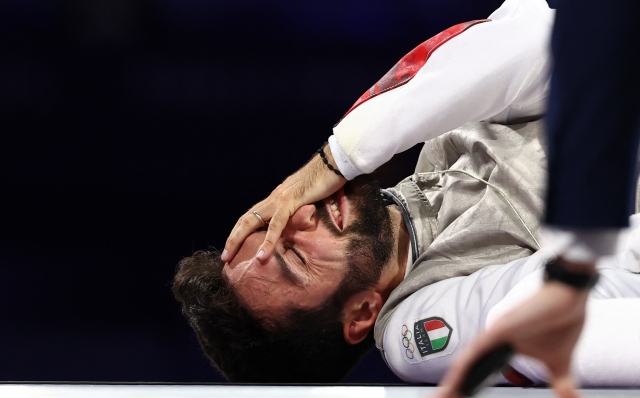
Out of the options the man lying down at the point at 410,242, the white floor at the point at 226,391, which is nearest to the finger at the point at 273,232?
the man lying down at the point at 410,242

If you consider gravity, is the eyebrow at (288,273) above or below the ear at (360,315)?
above

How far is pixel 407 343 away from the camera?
945mm

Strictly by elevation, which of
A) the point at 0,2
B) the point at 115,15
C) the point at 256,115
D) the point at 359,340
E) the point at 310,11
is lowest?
the point at 359,340

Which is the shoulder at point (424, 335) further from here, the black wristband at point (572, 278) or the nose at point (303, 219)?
the black wristband at point (572, 278)

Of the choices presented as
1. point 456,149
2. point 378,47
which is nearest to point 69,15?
point 378,47

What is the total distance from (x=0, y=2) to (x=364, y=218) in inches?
39.3

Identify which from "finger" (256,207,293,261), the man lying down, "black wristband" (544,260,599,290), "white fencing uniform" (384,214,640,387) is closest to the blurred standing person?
"black wristband" (544,260,599,290)

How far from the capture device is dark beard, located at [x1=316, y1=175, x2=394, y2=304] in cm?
104

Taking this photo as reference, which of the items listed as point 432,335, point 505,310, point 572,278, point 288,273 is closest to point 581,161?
point 572,278

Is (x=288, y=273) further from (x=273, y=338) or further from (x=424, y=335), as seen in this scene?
(x=424, y=335)

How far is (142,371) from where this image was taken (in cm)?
130

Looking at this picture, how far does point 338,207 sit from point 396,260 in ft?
0.46

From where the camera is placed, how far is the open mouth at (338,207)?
1064mm

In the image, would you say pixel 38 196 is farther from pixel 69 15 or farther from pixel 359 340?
pixel 359 340
